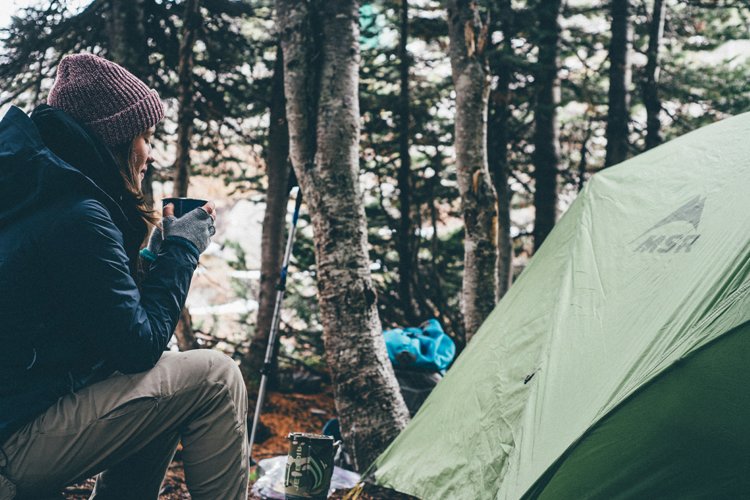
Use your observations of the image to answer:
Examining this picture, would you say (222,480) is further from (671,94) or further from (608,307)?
(671,94)

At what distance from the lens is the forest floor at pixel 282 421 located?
4118 mm

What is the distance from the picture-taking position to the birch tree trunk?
5430 millimetres

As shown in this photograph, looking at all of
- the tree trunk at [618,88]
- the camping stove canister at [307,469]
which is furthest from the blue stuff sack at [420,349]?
the tree trunk at [618,88]

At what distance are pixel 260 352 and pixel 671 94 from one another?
680cm

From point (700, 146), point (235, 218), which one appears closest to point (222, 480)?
point (700, 146)

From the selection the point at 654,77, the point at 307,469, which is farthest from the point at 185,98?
the point at 654,77

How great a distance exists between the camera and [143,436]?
2.11m

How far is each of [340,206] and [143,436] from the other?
2149 millimetres

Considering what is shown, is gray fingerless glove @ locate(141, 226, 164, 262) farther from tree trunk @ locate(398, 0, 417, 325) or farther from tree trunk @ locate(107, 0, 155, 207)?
tree trunk @ locate(398, 0, 417, 325)

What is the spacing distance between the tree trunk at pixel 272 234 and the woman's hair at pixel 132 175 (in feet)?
16.0

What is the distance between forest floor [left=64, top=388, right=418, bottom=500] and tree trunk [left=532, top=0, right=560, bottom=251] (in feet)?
11.4

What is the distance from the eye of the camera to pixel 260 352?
7152 millimetres

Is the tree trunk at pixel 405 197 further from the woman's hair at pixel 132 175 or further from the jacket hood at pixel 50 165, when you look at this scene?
the jacket hood at pixel 50 165

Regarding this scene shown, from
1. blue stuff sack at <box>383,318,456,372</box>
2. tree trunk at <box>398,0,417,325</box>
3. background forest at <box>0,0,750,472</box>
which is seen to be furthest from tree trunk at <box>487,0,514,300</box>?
blue stuff sack at <box>383,318,456,372</box>
